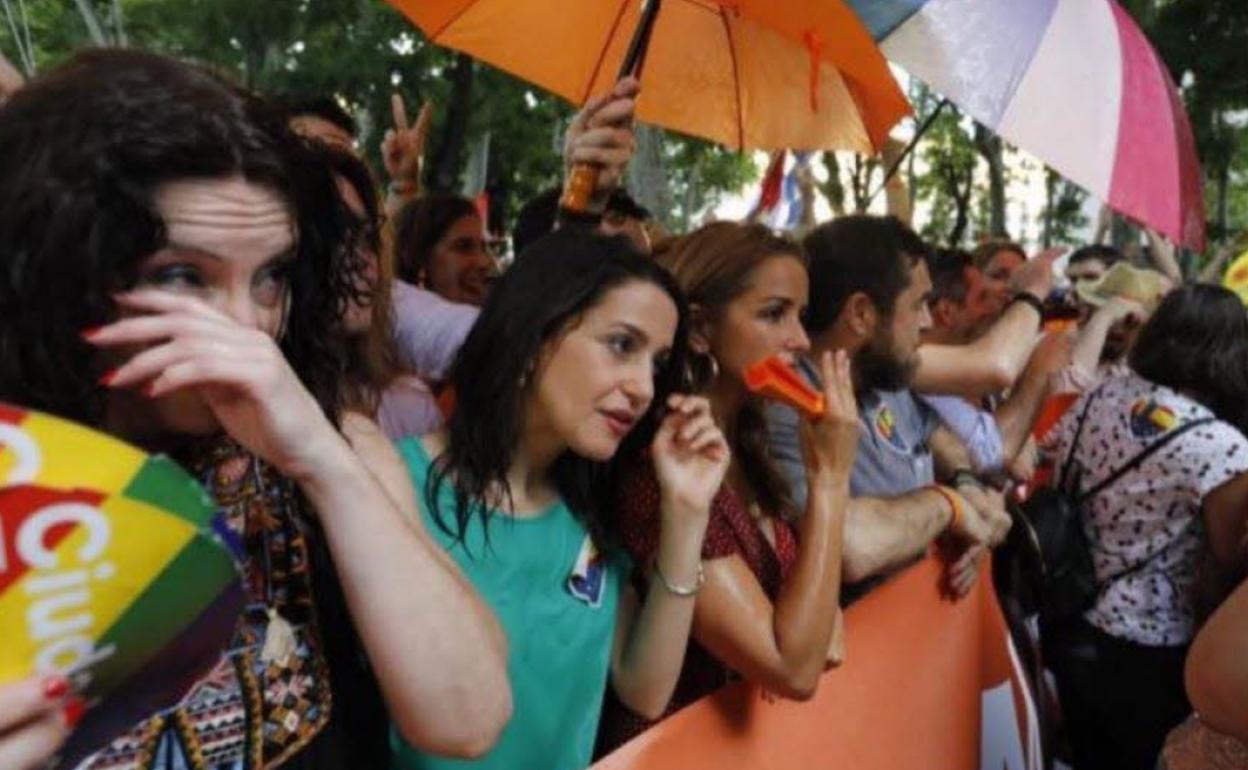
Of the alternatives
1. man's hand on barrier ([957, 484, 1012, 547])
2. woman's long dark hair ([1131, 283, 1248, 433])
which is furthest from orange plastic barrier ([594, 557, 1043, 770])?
woman's long dark hair ([1131, 283, 1248, 433])

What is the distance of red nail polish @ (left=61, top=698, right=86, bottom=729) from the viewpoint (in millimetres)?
943

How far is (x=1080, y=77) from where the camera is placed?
9.54 feet

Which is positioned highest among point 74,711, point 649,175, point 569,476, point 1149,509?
point 74,711

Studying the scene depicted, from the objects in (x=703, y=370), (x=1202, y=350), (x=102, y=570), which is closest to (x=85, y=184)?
(x=102, y=570)

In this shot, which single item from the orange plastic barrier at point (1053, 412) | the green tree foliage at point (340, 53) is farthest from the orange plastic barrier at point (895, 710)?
the green tree foliage at point (340, 53)

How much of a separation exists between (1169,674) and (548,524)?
2.54m

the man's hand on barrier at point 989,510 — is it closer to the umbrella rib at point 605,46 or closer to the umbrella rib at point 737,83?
the umbrella rib at point 737,83

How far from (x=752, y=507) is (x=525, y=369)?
0.72 m

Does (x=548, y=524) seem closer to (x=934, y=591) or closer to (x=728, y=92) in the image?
(x=934, y=591)

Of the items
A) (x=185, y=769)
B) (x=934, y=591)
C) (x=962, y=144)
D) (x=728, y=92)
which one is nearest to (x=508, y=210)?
(x=962, y=144)

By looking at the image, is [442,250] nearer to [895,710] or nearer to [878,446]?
[878,446]

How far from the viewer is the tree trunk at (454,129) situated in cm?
1286

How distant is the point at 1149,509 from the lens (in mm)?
3820

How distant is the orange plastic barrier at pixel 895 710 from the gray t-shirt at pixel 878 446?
0.79 feet
